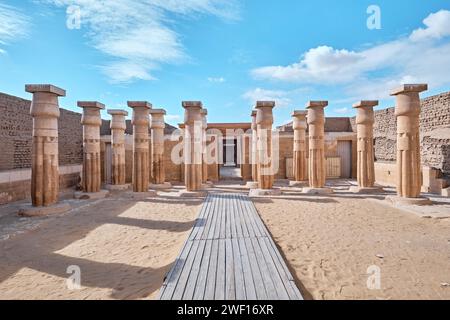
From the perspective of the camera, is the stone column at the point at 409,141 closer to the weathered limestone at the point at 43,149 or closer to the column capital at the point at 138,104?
the column capital at the point at 138,104

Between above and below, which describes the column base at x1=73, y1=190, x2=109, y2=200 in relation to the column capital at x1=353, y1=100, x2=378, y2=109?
below

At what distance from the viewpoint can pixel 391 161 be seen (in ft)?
52.6

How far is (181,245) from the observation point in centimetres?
555

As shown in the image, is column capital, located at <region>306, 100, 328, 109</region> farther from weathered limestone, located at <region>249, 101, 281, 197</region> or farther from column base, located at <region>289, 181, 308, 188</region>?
column base, located at <region>289, 181, 308, 188</region>

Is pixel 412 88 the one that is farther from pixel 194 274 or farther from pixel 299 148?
pixel 194 274

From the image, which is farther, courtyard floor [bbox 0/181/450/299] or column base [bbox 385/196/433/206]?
column base [bbox 385/196/433/206]

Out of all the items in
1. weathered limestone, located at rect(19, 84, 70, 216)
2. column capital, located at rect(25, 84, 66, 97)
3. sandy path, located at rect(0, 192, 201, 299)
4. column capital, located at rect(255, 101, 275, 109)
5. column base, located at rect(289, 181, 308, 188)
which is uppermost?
column capital, located at rect(255, 101, 275, 109)

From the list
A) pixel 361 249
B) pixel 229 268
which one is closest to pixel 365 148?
pixel 361 249

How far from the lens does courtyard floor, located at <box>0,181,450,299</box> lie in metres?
3.85

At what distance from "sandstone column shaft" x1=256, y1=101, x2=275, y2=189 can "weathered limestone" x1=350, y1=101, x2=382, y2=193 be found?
412cm

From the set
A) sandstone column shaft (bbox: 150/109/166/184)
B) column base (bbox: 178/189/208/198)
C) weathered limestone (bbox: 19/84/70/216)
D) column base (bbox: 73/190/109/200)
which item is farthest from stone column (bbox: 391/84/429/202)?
column base (bbox: 73/190/109/200)
